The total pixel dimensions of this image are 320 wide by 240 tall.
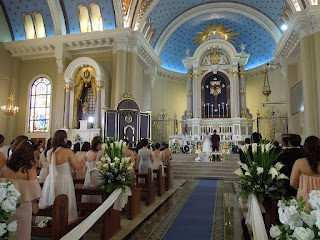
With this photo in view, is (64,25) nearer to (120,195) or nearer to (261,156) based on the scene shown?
(120,195)

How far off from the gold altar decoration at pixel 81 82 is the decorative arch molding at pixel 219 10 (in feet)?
19.3

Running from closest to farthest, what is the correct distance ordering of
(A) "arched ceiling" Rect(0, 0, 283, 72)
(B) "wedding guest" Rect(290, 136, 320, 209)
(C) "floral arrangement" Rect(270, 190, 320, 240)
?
(C) "floral arrangement" Rect(270, 190, 320, 240), (B) "wedding guest" Rect(290, 136, 320, 209), (A) "arched ceiling" Rect(0, 0, 283, 72)

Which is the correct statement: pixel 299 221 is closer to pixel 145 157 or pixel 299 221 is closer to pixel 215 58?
pixel 145 157

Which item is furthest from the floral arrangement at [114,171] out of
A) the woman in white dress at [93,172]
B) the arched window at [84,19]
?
the arched window at [84,19]

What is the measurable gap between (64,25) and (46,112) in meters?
4.85

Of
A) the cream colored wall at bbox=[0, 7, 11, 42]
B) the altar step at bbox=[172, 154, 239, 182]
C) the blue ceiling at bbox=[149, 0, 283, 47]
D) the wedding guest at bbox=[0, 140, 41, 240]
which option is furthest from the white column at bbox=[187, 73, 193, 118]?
the wedding guest at bbox=[0, 140, 41, 240]

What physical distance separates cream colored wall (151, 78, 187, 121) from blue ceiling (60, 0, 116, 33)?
6.45 metres

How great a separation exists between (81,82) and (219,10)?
10.3m

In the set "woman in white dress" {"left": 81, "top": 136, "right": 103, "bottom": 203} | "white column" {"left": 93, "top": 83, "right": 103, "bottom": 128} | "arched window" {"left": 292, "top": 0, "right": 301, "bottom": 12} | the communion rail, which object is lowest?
the communion rail

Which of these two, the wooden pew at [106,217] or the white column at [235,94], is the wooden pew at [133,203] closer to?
the wooden pew at [106,217]

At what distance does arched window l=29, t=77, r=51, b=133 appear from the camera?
50.0ft

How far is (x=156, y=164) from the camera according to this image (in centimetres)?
838

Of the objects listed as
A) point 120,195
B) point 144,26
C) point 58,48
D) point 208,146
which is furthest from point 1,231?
point 144,26

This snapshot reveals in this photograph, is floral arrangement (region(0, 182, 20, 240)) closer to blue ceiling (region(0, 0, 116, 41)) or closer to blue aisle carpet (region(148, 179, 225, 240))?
blue aisle carpet (region(148, 179, 225, 240))
